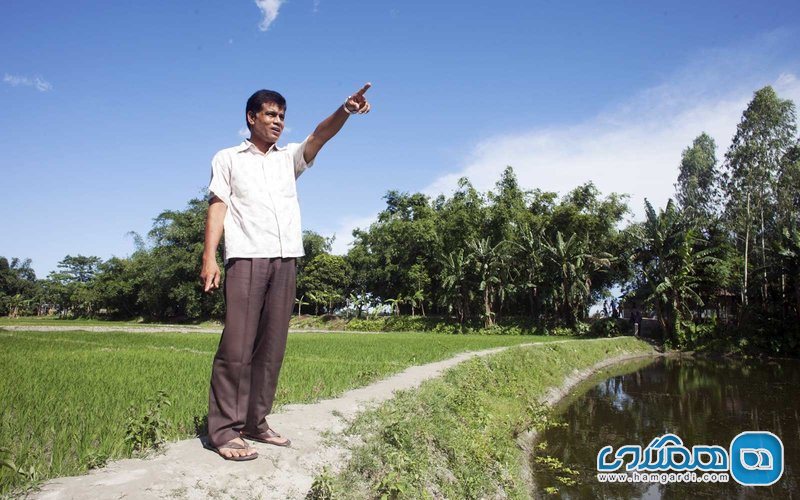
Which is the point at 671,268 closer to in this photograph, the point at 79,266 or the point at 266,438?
the point at 266,438

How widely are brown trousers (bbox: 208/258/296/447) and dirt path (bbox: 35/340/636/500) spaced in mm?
193

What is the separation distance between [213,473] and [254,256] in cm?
115

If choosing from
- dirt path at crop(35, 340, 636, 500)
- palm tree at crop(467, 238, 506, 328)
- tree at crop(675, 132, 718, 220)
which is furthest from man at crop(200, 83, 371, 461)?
tree at crop(675, 132, 718, 220)

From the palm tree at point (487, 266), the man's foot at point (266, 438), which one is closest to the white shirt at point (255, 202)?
Result: the man's foot at point (266, 438)

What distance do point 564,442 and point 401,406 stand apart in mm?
3188

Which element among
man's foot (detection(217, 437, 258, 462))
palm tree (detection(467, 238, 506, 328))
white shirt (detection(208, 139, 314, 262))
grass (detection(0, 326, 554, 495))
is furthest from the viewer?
palm tree (detection(467, 238, 506, 328))

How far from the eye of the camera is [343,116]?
2.73 metres

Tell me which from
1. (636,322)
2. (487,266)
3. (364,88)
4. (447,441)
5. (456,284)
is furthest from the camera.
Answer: (456,284)

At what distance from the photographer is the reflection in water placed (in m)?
4.91

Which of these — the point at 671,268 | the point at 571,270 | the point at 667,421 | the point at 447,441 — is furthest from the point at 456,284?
the point at 447,441

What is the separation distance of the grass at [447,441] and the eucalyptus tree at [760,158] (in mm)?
21180

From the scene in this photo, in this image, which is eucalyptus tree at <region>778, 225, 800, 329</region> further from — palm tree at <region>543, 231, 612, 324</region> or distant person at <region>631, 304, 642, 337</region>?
palm tree at <region>543, 231, 612, 324</region>

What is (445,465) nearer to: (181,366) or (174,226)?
(181,366)

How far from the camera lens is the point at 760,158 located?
23938 millimetres
